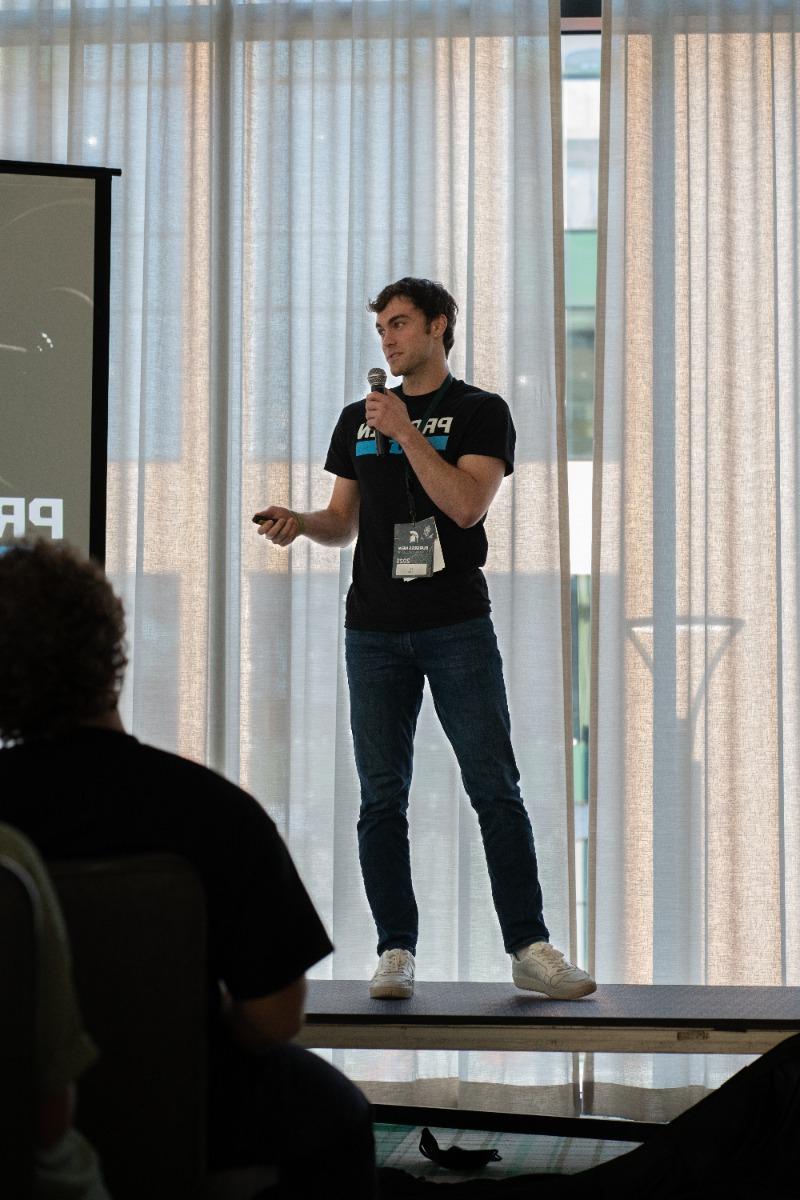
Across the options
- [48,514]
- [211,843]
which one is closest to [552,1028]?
[211,843]

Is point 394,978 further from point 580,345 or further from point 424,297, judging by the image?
point 580,345

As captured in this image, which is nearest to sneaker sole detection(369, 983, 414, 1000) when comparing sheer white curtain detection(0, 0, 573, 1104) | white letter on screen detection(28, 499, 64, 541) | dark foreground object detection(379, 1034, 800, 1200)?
dark foreground object detection(379, 1034, 800, 1200)

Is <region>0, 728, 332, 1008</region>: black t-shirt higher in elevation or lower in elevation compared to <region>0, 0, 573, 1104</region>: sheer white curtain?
lower

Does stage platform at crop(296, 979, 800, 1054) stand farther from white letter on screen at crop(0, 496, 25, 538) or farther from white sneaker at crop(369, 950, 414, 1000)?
white letter on screen at crop(0, 496, 25, 538)

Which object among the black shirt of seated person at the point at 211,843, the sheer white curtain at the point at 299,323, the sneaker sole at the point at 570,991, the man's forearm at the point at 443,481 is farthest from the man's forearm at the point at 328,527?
the black shirt of seated person at the point at 211,843

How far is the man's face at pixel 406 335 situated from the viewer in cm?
264

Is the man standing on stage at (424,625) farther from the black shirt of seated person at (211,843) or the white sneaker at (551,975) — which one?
the black shirt of seated person at (211,843)

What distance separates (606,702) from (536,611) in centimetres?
30

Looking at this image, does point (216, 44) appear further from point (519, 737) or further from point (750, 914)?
point (750, 914)

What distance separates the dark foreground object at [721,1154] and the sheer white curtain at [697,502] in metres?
0.94

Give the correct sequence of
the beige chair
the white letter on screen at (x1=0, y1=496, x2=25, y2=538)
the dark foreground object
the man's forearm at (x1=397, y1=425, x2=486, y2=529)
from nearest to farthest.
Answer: the beige chair < the dark foreground object < the man's forearm at (x1=397, y1=425, x2=486, y2=529) < the white letter on screen at (x1=0, y1=496, x2=25, y2=538)

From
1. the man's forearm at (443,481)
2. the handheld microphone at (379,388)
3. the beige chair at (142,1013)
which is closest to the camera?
the beige chair at (142,1013)

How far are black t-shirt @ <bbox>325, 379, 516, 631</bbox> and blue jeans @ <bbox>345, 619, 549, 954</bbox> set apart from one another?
1.7 inches

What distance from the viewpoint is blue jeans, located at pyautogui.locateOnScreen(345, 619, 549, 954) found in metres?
2.54
